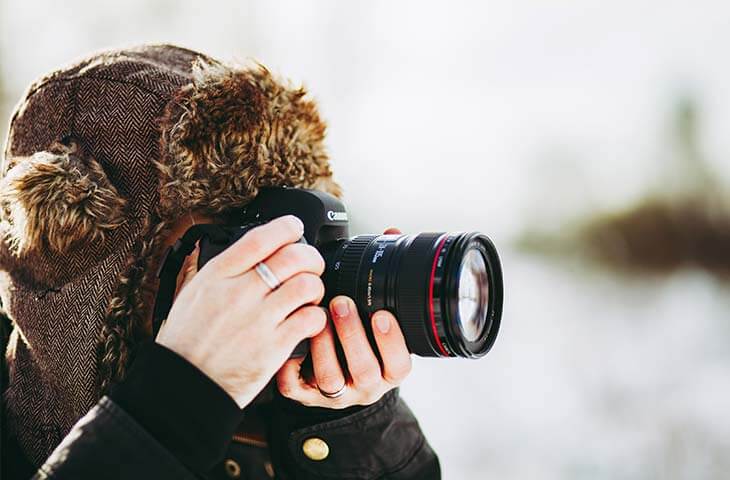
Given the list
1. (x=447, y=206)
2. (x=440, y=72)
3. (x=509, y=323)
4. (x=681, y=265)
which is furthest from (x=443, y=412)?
(x=440, y=72)

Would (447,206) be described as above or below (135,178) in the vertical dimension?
below

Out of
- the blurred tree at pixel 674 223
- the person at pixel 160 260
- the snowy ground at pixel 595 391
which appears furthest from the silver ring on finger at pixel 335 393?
the blurred tree at pixel 674 223

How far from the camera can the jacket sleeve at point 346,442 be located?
79cm

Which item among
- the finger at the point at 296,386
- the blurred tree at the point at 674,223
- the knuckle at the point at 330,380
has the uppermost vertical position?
the knuckle at the point at 330,380

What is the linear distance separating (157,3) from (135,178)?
2.36 metres

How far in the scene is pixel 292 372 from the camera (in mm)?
702

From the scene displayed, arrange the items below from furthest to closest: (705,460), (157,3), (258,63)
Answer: (157,3) → (705,460) → (258,63)

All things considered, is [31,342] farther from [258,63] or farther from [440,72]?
[440,72]

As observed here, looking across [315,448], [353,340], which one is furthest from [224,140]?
[315,448]

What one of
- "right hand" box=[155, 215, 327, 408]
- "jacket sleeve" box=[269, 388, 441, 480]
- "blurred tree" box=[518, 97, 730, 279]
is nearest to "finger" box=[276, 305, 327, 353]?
"right hand" box=[155, 215, 327, 408]

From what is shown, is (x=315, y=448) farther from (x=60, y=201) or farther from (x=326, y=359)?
(x=60, y=201)

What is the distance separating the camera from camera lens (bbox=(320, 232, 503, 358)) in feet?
2.12

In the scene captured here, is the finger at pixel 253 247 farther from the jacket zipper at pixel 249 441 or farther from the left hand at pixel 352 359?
the jacket zipper at pixel 249 441

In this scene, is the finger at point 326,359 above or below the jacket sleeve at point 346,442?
above
